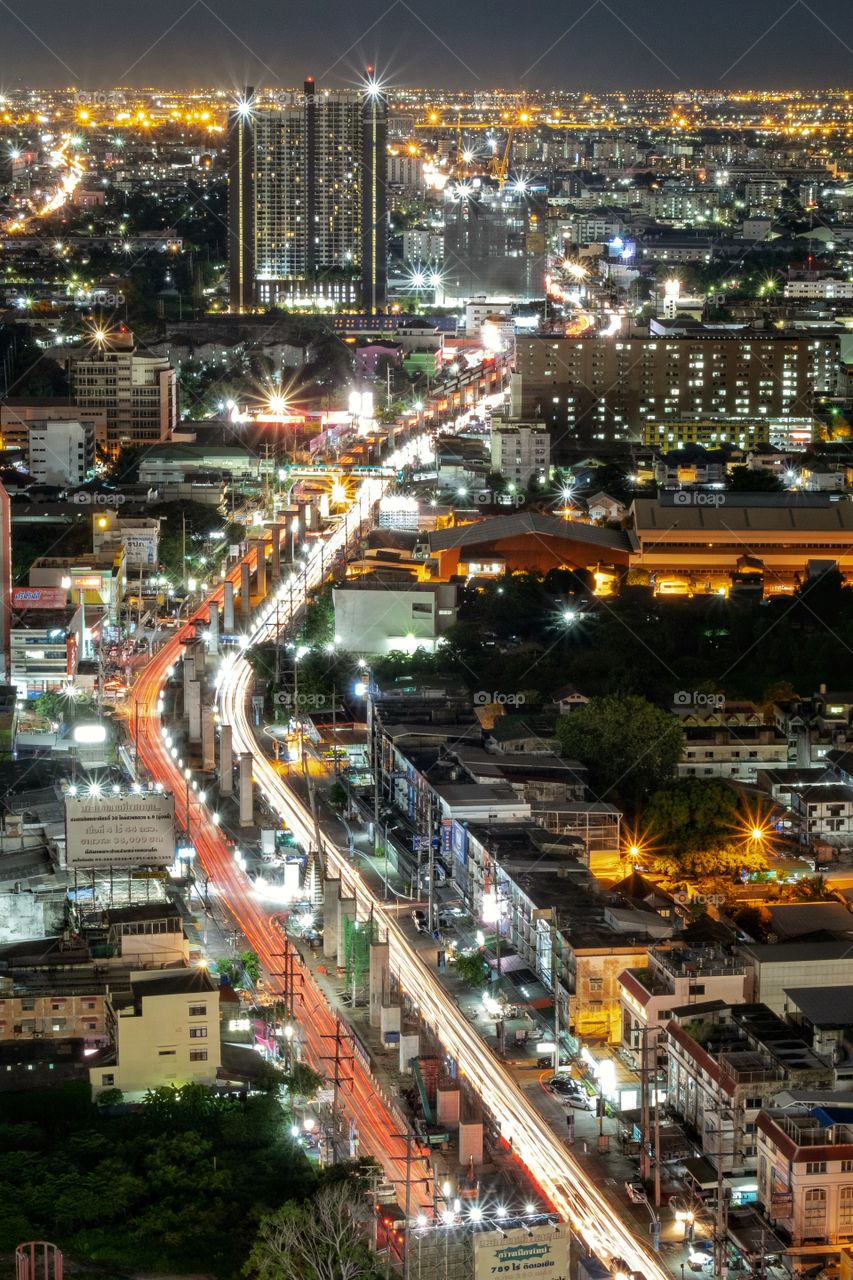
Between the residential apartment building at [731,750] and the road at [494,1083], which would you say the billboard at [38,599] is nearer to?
the road at [494,1083]

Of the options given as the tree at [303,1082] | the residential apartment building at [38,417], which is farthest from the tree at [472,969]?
the residential apartment building at [38,417]

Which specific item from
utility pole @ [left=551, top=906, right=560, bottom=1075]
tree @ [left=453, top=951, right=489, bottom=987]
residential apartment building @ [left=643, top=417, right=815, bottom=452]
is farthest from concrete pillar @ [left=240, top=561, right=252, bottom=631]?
utility pole @ [left=551, top=906, right=560, bottom=1075]

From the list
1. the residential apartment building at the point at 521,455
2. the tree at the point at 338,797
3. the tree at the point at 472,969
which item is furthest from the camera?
the residential apartment building at the point at 521,455

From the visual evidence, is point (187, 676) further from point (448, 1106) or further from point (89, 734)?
point (448, 1106)

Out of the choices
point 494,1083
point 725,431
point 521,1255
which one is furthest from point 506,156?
point 521,1255

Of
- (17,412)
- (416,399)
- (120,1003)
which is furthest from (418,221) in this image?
(120,1003)

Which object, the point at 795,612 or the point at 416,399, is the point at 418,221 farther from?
the point at 795,612

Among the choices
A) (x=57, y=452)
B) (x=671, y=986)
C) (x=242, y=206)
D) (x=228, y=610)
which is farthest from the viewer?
(x=242, y=206)
